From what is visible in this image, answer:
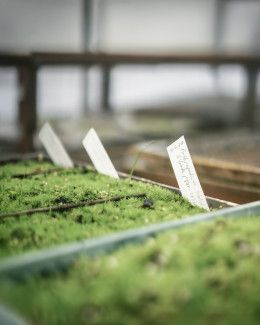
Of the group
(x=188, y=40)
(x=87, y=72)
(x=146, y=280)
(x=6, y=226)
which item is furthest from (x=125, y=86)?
(x=146, y=280)

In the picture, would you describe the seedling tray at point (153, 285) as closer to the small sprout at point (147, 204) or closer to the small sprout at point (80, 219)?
the small sprout at point (80, 219)

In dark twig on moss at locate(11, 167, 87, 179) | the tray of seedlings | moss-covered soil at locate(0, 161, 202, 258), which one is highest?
the tray of seedlings

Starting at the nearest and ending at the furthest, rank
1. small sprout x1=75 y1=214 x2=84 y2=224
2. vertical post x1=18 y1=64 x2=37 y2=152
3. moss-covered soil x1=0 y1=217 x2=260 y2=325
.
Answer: moss-covered soil x1=0 y1=217 x2=260 y2=325 < small sprout x1=75 y1=214 x2=84 y2=224 < vertical post x1=18 y1=64 x2=37 y2=152

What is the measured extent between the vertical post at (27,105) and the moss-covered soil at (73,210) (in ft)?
2.65

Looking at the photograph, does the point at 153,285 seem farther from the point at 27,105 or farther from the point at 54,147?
the point at 27,105

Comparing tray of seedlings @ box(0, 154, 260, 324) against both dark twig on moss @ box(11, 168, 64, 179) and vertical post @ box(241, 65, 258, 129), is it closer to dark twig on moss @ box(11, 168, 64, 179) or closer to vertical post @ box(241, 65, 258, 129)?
dark twig on moss @ box(11, 168, 64, 179)

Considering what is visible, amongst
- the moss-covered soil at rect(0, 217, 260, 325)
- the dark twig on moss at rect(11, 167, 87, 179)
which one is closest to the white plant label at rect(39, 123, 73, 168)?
the dark twig on moss at rect(11, 167, 87, 179)

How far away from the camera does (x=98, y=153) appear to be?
107 inches

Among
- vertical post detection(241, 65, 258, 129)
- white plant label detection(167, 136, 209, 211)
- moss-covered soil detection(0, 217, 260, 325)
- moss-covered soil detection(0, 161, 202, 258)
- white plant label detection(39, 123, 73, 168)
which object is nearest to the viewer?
moss-covered soil detection(0, 217, 260, 325)

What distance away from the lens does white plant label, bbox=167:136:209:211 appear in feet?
7.29

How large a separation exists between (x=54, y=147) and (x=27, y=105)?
2.66ft

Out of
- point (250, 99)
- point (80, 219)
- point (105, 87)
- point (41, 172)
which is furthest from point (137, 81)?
point (80, 219)

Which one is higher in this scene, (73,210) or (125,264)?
(125,264)

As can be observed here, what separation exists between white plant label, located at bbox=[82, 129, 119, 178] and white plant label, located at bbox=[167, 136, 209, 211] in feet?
1.66
